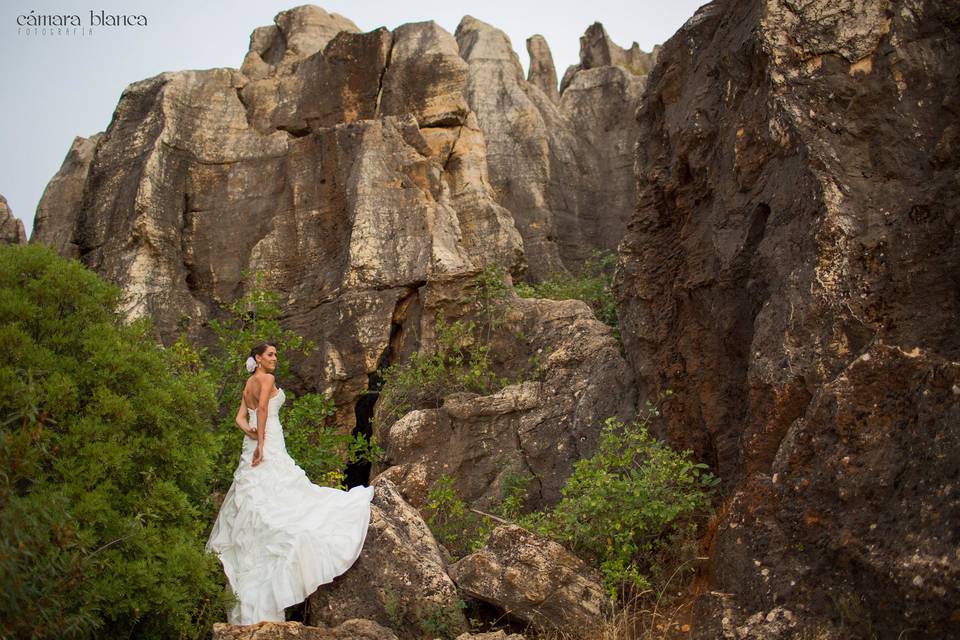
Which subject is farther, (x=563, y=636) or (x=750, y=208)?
(x=750, y=208)

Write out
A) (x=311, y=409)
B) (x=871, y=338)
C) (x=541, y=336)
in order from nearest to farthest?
1. (x=871, y=338)
2. (x=311, y=409)
3. (x=541, y=336)

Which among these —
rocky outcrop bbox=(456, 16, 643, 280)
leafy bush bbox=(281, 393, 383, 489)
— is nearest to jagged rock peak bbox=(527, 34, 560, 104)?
rocky outcrop bbox=(456, 16, 643, 280)

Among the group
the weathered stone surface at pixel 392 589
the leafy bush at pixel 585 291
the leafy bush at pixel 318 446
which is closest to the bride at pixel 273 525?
the weathered stone surface at pixel 392 589

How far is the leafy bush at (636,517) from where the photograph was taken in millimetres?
8016

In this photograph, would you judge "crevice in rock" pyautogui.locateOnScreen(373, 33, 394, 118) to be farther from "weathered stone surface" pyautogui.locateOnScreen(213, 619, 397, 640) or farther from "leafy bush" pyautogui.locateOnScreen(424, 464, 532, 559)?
"weathered stone surface" pyautogui.locateOnScreen(213, 619, 397, 640)

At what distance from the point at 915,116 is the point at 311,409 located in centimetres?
859

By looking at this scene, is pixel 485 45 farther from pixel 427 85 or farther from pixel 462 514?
pixel 462 514

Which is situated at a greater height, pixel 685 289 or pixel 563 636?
pixel 685 289

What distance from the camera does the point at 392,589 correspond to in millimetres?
7730

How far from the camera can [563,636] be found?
23.7 feet

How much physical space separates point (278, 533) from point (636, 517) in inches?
133

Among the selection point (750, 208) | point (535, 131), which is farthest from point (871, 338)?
point (535, 131)

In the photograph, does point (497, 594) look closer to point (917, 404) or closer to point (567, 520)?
point (567, 520)

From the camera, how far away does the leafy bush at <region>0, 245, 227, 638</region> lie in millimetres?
6777
